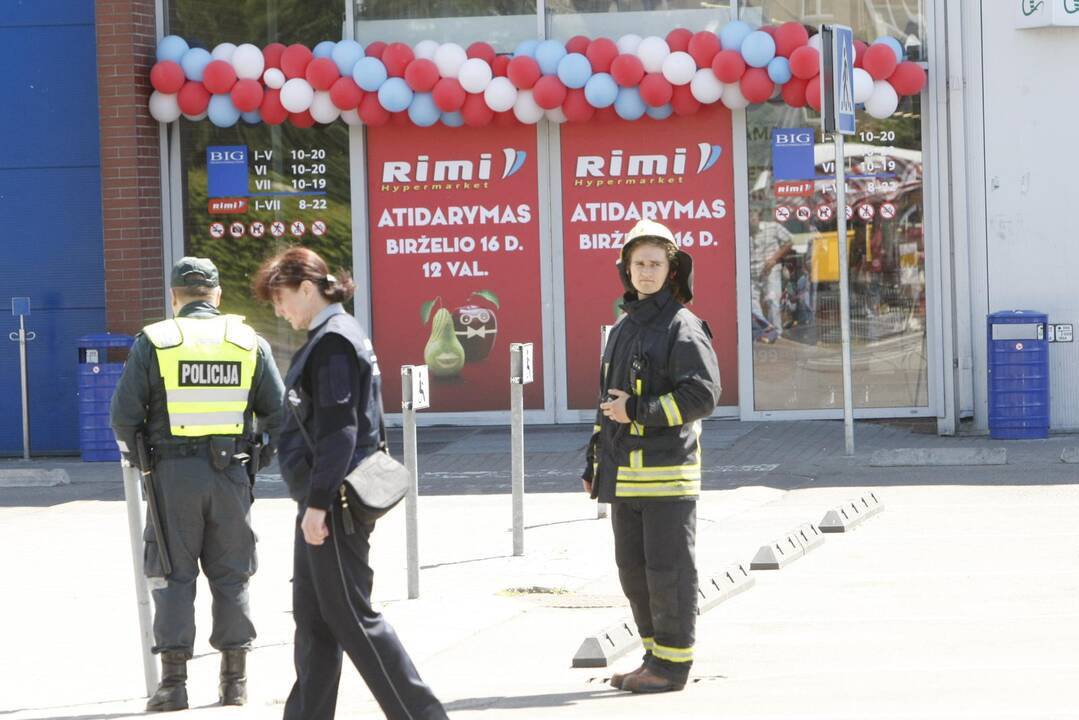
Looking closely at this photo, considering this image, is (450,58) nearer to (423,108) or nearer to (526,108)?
(423,108)

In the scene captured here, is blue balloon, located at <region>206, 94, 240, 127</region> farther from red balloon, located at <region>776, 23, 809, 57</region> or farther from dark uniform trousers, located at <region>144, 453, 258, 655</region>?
dark uniform trousers, located at <region>144, 453, 258, 655</region>

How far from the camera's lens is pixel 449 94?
1608 centimetres

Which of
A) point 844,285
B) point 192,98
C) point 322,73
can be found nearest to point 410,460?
point 844,285

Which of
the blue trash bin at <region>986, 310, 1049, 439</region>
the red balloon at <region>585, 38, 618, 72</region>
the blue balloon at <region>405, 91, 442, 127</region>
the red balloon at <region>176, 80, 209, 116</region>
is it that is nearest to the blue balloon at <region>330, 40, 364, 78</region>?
the blue balloon at <region>405, 91, 442, 127</region>

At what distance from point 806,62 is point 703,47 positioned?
3.24 ft

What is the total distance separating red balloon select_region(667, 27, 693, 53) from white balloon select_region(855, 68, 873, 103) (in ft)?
5.21

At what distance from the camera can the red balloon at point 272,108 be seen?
1661 centimetres

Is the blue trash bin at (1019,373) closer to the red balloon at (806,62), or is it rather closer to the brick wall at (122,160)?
the red balloon at (806,62)

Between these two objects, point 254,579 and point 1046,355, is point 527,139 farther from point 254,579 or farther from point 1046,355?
point 254,579

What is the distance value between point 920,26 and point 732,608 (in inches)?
349

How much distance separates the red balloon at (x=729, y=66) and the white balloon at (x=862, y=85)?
1.05 metres

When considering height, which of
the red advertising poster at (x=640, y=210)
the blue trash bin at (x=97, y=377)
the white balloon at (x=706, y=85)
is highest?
the white balloon at (x=706, y=85)

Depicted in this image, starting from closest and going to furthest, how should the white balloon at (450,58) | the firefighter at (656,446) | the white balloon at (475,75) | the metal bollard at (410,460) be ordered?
the firefighter at (656,446) < the metal bollard at (410,460) < the white balloon at (475,75) < the white balloon at (450,58)

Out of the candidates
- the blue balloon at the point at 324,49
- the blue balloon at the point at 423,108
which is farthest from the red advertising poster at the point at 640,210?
the blue balloon at the point at 324,49
